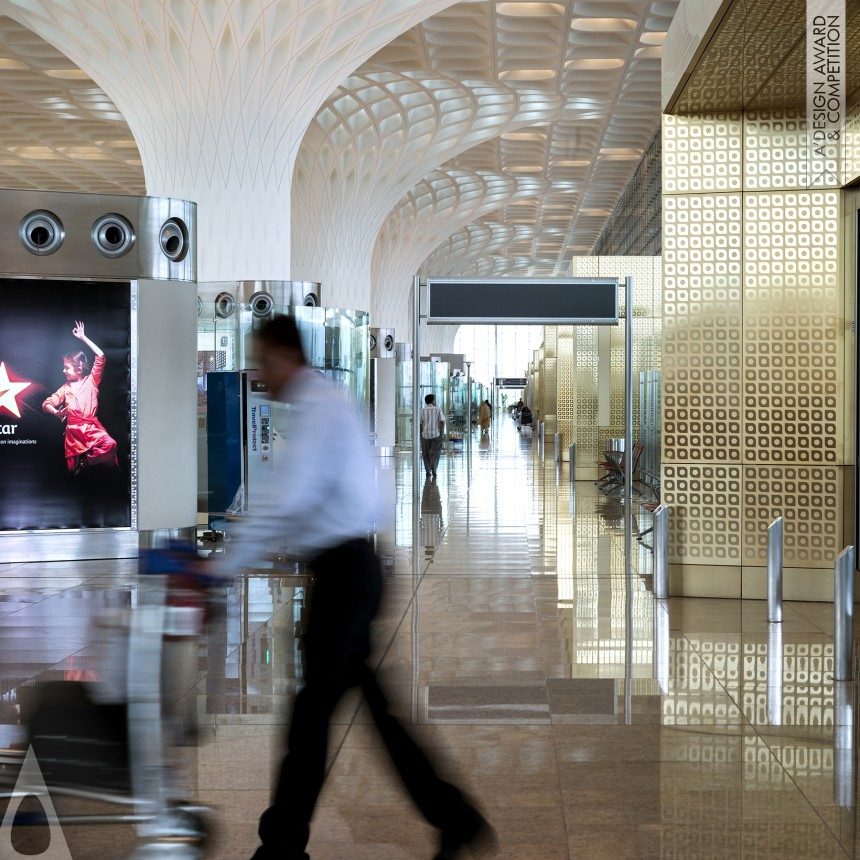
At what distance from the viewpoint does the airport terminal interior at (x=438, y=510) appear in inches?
158

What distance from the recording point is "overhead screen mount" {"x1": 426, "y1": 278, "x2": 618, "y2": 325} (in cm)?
1162

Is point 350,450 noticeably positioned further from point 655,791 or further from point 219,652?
point 219,652

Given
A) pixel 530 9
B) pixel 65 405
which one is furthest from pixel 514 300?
pixel 530 9

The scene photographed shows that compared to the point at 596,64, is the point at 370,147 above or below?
below

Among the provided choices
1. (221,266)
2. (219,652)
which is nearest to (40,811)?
(219,652)

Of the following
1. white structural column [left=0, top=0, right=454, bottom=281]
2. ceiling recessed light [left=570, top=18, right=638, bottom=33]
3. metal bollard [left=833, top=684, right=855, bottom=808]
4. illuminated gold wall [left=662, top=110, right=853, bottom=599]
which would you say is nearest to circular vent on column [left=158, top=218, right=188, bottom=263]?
illuminated gold wall [left=662, top=110, right=853, bottom=599]

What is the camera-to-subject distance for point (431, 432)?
23062 millimetres

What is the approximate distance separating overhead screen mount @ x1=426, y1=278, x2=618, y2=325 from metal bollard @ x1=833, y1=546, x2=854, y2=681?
547 cm

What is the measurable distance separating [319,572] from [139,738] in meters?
0.80

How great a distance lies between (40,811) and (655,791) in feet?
7.72

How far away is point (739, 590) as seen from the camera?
9.39 metres

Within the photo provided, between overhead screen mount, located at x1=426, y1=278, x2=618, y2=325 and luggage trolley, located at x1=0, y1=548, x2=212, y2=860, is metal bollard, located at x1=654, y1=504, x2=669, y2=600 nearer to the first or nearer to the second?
overhead screen mount, located at x1=426, y1=278, x2=618, y2=325

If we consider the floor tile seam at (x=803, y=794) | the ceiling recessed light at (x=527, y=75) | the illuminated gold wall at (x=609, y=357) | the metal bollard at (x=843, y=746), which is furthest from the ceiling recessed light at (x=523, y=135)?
the floor tile seam at (x=803, y=794)

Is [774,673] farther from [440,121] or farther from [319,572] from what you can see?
[440,121]
